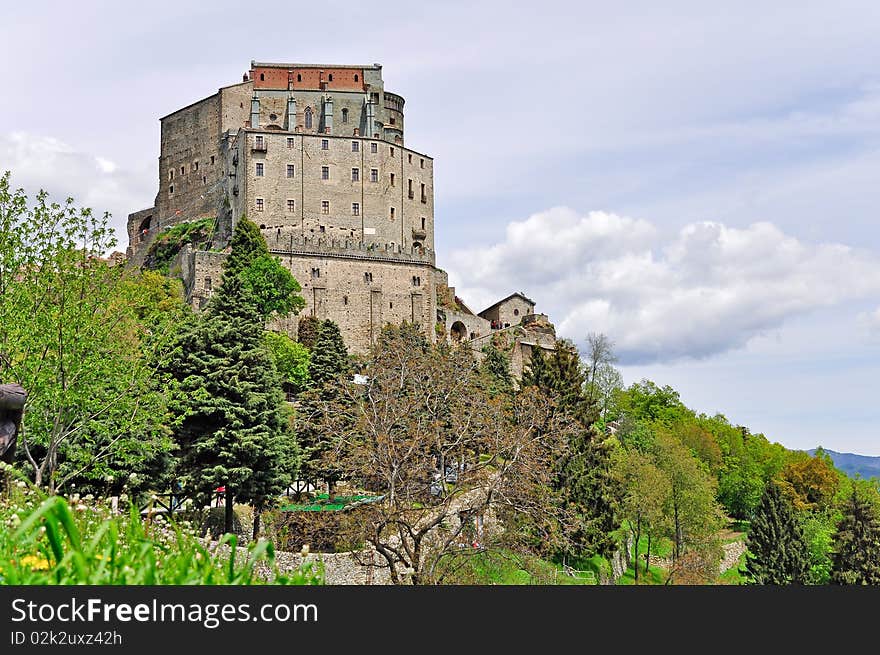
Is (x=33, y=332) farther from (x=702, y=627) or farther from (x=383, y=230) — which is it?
(x=383, y=230)

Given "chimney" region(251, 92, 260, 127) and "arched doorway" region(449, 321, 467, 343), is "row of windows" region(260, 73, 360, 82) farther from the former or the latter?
"arched doorway" region(449, 321, 467, 343)

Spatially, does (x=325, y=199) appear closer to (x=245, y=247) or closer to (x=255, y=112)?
(x=255, y=112)

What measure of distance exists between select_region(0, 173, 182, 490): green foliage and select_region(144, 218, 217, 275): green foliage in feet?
195

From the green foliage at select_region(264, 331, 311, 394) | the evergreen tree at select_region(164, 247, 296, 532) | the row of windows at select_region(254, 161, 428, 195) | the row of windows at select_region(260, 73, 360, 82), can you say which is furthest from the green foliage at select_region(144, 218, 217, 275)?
the evergreen tree at select_region(164, 247, 296, 532)

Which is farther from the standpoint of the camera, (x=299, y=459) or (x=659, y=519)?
(x=659, y=519)

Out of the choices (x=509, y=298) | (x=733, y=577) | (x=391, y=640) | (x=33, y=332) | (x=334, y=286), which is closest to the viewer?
(x=391, y=640)

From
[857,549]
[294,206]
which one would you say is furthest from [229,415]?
[294,206]

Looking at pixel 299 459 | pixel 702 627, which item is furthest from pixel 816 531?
pixel 702 627

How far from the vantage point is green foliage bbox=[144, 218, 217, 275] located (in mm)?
85875

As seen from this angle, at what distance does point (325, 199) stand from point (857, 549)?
187ft

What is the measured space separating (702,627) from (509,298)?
94.6 meters

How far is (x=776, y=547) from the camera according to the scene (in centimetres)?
4559

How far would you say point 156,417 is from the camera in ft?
79.3

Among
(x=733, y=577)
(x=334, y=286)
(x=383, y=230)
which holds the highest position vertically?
(x=383, y=230)
